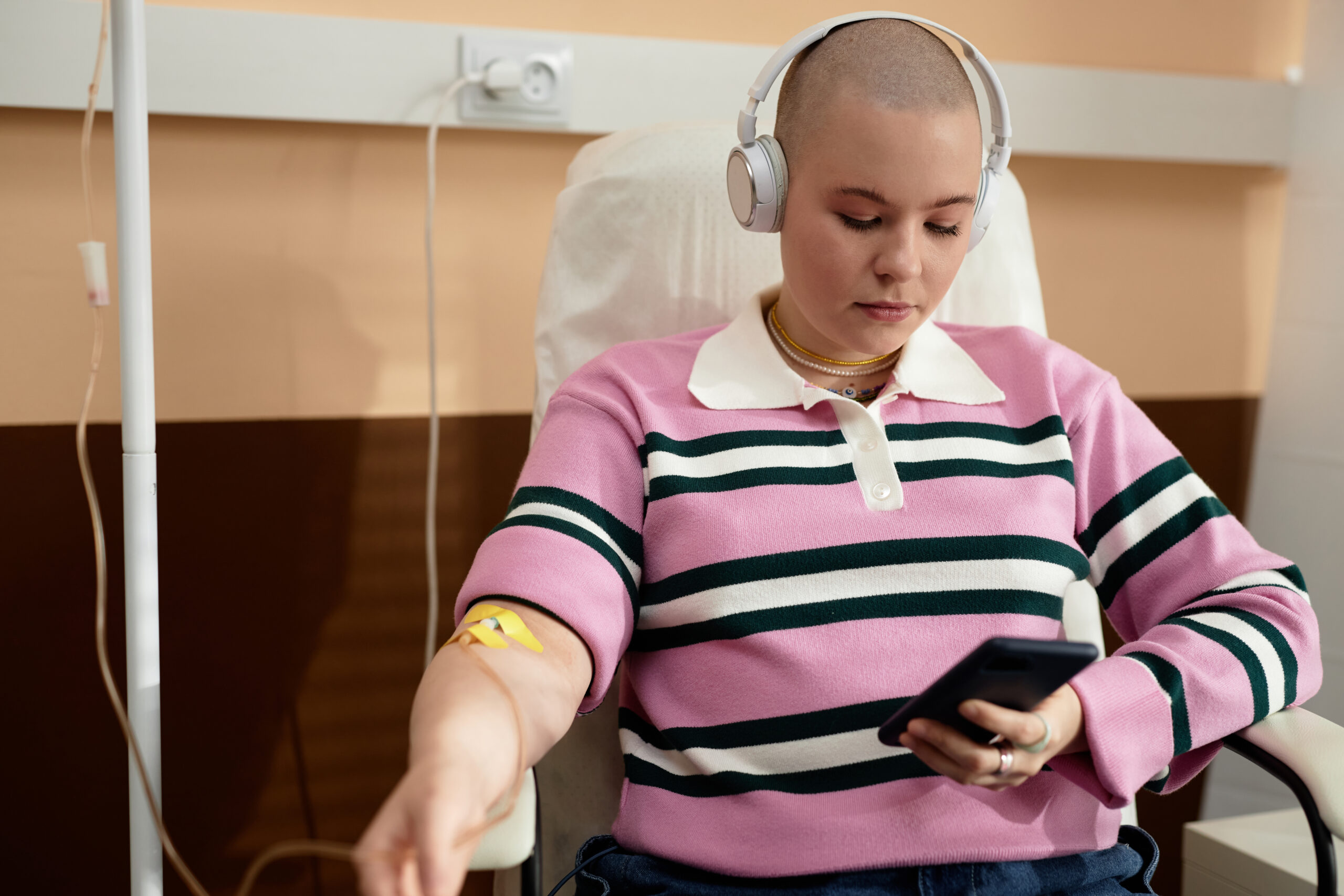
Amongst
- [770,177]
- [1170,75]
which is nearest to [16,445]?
[770,177]

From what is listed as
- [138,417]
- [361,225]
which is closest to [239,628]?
[361,225]

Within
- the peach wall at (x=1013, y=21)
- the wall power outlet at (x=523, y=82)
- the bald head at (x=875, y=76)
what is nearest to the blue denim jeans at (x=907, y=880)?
the bald head at (x=875, y=76)

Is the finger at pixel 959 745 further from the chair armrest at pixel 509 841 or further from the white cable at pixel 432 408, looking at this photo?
the white cable at pixel 432 408

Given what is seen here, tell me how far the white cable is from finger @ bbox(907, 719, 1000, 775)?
2.51ft

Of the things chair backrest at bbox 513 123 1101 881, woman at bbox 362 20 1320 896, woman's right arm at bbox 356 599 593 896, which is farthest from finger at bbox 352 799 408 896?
chair backrest at bbox 513 123 1101 881

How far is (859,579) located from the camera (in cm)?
96

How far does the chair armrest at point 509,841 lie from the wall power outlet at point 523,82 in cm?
92

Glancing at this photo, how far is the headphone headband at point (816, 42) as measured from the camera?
3.16ft

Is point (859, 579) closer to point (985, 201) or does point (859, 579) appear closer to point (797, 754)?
point (797, 754)

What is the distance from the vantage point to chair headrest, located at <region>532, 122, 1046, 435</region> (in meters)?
1.26

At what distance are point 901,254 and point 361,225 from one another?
2.56ft

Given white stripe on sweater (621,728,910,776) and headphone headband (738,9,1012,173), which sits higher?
headphone headband (738,9,1012,173)

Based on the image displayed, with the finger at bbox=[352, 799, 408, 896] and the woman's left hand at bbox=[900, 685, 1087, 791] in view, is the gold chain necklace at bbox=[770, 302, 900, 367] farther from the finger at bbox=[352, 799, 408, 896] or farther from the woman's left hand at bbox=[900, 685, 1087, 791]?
the finger at bbox=[352, 799, 408, 896]

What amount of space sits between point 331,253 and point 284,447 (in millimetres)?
257
